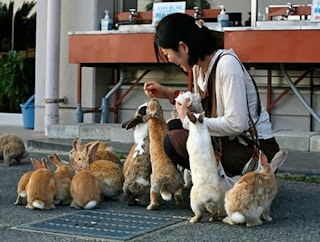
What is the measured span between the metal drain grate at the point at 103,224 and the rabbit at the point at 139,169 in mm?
215

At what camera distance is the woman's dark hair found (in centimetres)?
433

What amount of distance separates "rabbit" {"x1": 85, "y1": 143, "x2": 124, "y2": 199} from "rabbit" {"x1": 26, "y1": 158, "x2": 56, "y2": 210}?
0.35 m

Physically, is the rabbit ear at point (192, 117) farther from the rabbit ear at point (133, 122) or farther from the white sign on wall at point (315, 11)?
the white sign on wall at point (315, 11)

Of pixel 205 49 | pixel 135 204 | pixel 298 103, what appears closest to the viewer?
pixel 205 49

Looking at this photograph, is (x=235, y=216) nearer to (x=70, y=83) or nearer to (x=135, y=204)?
(x=135, y=204)

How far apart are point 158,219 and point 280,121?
15.2ft

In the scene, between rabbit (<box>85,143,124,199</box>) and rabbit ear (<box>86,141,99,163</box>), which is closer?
rabbit (<box>85,143,124,199</box>)

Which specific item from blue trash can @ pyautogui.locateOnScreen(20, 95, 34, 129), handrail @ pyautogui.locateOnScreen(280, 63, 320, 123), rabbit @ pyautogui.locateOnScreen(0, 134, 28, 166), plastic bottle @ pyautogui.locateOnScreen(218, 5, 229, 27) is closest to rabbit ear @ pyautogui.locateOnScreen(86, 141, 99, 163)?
rabbit @ pyautogui.locateOnScreen(0, 134, 28, 166)

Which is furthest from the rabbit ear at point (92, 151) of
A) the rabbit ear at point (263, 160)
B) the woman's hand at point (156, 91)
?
the rabbit ear at point (263, 160)

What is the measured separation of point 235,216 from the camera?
13.3ft

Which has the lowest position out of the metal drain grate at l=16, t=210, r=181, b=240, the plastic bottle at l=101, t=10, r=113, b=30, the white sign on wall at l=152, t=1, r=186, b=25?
the metal drain grate at l=16, t=210, r=181, b=240

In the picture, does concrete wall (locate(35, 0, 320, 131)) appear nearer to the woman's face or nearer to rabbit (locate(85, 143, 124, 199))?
rabbit (locate(85, 143, 124, 199))

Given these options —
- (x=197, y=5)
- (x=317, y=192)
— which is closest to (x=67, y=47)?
(x=197, y=5)

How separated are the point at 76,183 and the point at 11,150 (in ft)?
7.42
